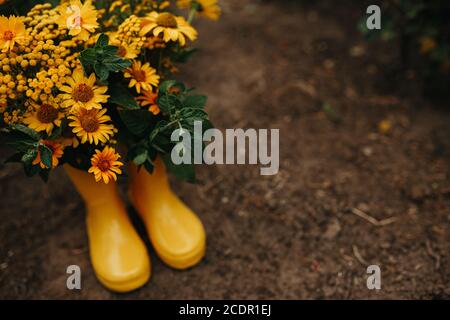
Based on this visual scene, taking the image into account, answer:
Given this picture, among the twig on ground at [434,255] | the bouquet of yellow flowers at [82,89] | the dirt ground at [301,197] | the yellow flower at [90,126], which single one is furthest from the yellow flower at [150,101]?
the twig on ground at [434,255]

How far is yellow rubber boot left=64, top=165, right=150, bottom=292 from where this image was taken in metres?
1.20

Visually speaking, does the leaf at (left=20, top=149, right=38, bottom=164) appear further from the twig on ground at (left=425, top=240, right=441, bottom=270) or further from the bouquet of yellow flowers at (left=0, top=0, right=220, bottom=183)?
the twig on ground at (left=425, top=240, right=441, bottom=270)

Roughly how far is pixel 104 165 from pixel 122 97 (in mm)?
156

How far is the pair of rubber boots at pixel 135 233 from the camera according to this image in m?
1.21

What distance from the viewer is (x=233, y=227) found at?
1.40 metres

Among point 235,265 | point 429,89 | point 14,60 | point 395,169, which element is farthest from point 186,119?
point 429,89

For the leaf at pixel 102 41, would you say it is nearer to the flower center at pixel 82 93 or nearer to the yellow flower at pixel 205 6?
the flower center at pixel 82 93

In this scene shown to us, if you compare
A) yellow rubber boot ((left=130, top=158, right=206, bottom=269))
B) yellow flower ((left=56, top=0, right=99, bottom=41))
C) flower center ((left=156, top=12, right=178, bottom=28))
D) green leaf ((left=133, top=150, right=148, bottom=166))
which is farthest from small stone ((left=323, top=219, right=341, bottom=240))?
yellow flower ((left=56, top=0, right=99, bottom=41))

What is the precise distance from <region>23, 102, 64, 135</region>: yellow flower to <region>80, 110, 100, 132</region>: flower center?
50mm

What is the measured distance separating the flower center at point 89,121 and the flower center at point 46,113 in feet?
0.23

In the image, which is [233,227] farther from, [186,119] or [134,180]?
[186,119]

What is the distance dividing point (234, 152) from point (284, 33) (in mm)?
727

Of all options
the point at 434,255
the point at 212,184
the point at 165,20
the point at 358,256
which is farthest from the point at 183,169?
the point at 434,255

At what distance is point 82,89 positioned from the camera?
932 millimetres
